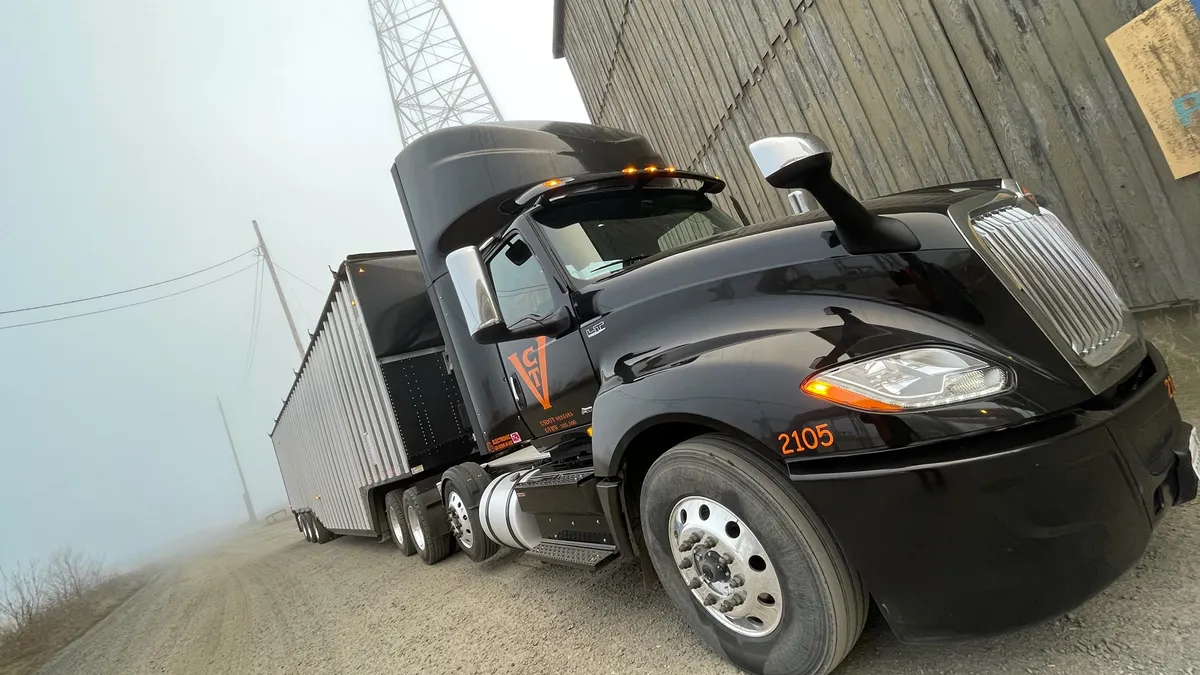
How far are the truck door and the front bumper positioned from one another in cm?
160

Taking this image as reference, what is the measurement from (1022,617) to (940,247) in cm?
112

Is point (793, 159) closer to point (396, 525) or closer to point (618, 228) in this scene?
point (618, 228)

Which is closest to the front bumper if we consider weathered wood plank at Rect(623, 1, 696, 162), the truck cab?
the truck cab

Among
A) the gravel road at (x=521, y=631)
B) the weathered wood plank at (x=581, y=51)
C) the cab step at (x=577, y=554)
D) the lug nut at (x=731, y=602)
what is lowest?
the gravel road at (x=521, y=631)

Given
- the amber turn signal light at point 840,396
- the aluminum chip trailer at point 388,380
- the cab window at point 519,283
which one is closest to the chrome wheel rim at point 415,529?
the aluminum chip trailer at point 388,380

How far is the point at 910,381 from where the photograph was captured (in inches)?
71.4

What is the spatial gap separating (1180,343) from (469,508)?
17.2 ft

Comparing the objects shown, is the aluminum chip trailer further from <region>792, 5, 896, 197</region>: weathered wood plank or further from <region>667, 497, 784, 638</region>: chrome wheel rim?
<region>667, 497, 784, 638</region>: chrome wheel rim

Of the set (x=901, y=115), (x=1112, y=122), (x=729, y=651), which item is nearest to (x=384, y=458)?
(x=729, y=651)

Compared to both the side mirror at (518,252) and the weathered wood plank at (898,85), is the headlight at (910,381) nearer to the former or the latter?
the side mirror at (518,252)

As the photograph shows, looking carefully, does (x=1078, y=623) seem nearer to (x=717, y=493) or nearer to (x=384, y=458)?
(x=717, y=493)

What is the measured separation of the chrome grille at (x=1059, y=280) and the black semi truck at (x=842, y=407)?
1cm

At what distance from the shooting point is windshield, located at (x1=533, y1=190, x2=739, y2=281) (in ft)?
10.6

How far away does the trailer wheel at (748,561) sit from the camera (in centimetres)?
197
